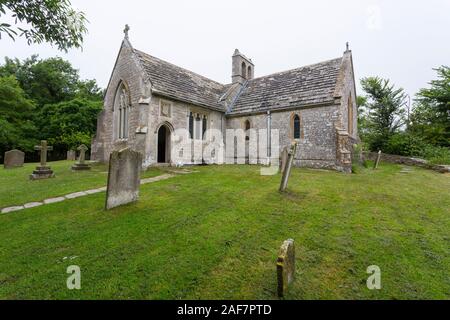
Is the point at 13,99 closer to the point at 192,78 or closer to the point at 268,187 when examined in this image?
the point at 192,78

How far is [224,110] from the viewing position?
18.1 meters

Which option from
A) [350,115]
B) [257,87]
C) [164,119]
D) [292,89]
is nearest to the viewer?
[164,119]

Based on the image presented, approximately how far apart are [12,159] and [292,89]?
2072cm

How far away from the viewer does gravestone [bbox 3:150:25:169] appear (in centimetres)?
1520

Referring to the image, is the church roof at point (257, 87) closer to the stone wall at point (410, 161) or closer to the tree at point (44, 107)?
the stone wall at point (410, 161)

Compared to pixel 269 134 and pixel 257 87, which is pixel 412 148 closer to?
pixel 269 134

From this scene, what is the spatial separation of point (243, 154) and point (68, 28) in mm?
14260

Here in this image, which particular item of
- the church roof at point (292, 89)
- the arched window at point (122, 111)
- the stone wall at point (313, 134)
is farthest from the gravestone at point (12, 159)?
the stone wall at point (313, 134)

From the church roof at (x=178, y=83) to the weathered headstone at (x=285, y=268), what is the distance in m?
12.5

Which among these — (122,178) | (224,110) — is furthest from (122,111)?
(122,178)

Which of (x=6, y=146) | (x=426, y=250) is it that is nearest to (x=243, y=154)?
(x=426, y=250)

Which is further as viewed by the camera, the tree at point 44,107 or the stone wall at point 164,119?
the tree at point 44,107

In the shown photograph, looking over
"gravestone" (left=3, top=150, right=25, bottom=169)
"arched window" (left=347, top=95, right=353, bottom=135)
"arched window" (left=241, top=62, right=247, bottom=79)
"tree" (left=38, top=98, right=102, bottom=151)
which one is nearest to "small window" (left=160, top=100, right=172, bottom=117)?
"arched window" (left=241, top=62, right=247, bottom=79)

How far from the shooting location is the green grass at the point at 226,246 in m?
2.93
